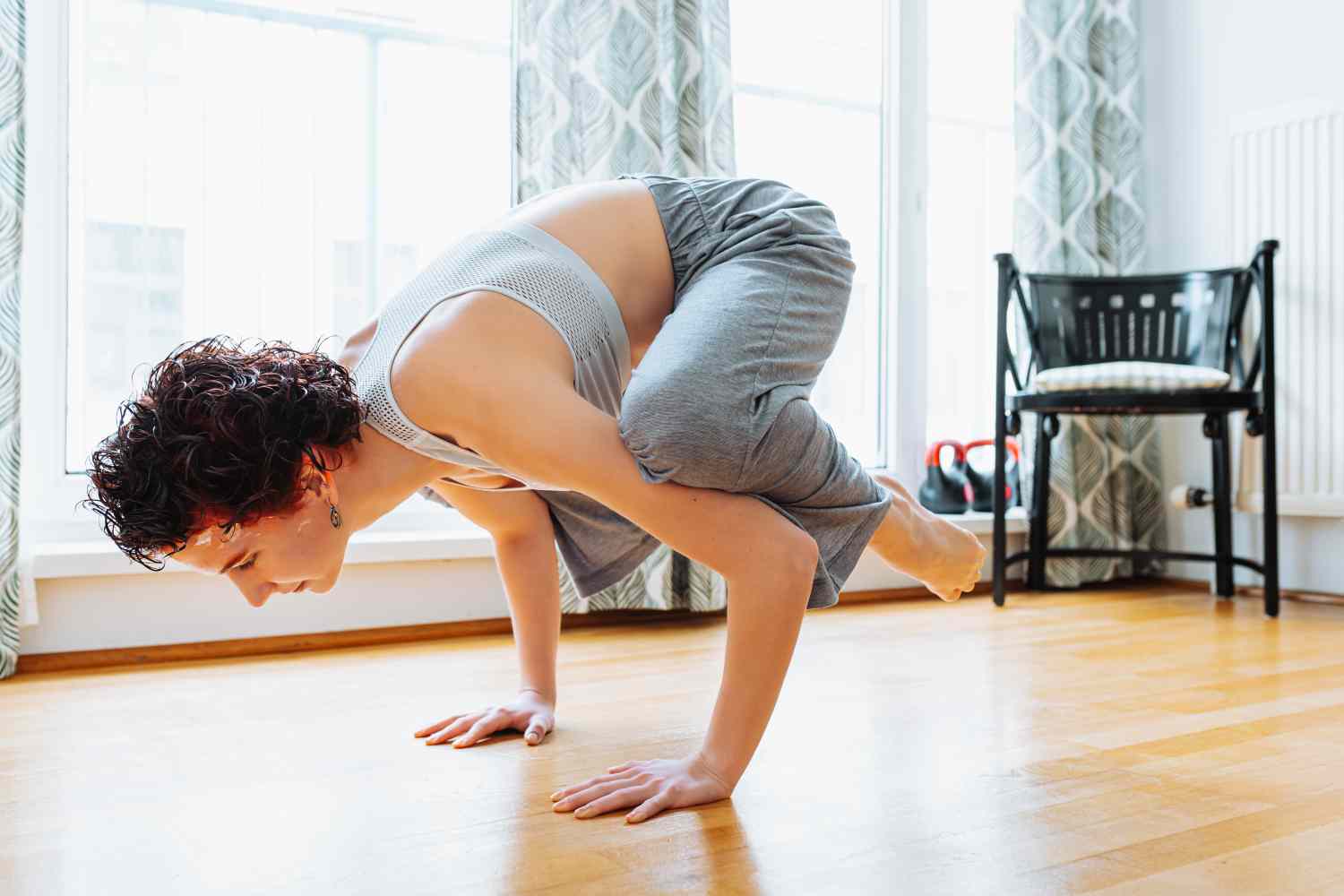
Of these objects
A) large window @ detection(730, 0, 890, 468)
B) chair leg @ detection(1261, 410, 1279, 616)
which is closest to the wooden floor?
chair leg @ detection(1261, 410, 1279, 616)

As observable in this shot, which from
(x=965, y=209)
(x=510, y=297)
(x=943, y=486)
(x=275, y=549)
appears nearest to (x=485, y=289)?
(x=510, y=297)

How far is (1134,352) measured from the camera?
3.05 m

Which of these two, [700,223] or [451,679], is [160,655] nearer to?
[451,679]

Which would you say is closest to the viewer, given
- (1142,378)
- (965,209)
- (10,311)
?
(10,311)

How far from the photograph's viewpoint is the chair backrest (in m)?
2.97

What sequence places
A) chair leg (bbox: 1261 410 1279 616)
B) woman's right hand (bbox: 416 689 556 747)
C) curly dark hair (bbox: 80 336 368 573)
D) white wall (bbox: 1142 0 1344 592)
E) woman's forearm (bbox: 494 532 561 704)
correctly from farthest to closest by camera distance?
1. white wall (bbox: 1142 0 1344 592)
2. chair leg (bbox: 1261 410 1279 616)
3. woman's forearm (bbox: 494 532 561 704)
4. woman's right hand (bbox: 416 689 556 747)
5. curly dark hair (bbox: 80 336 368 573)

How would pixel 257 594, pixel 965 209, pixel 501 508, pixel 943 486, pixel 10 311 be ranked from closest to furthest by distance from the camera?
pixel 257 594, pixel 501 508, pixel 10 311, pixel 943 486, pixel 965 209

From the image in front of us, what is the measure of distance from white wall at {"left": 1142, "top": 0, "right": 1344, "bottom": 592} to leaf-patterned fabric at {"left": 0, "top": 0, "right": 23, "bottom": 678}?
2.88m

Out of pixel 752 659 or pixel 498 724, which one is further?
pixel 498 724

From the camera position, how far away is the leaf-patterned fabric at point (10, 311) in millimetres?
1938

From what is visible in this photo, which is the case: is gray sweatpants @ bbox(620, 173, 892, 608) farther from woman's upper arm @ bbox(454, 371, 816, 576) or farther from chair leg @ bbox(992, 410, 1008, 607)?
chair leg @ bbox(992, 410, 1008, 607)

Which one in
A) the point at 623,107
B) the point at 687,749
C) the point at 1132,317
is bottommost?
the point at 687,749

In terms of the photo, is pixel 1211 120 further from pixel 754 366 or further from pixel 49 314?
pixel 49 314

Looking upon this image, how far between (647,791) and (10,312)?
4.70 feet
